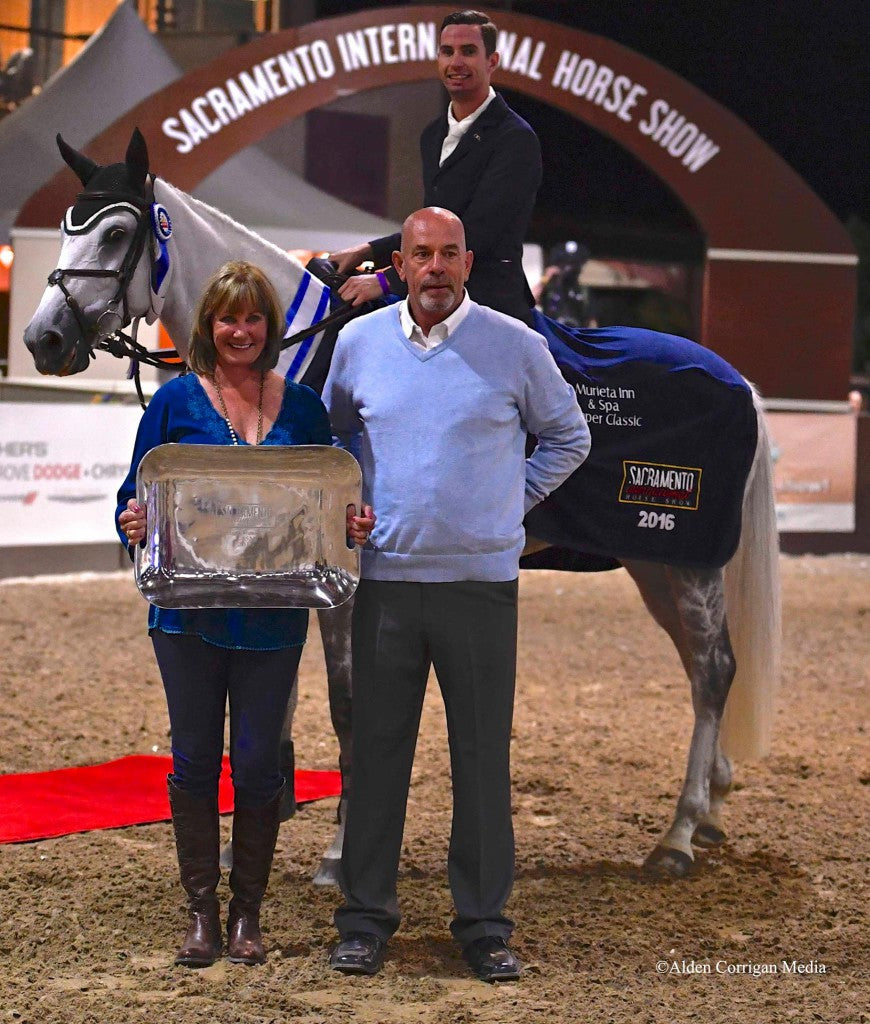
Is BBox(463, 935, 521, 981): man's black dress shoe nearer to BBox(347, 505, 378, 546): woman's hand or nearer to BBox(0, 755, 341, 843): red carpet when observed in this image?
BBox(347, 505, 378, 546): woman's hand

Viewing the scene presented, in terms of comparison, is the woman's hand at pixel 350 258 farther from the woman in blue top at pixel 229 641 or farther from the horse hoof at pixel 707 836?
the horse hoof at pixel 707 836

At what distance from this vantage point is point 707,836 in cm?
478

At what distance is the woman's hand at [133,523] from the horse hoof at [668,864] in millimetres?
2171

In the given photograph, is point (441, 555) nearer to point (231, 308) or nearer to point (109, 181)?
point (231, 308)

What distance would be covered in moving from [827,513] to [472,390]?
34.5ft

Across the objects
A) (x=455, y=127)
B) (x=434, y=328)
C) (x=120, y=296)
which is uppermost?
(x=455, y=127)

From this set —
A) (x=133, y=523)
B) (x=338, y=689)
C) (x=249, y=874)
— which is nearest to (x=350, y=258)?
(x=338, y=689)

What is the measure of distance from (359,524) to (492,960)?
1161 mm

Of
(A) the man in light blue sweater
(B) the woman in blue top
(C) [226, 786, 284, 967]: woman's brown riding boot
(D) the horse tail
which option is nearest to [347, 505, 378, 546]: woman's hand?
(B) the woman in blue top

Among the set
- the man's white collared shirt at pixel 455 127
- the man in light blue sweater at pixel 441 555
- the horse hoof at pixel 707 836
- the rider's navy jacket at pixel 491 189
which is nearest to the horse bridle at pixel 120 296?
the rider's navy jacket at pixel 491 189

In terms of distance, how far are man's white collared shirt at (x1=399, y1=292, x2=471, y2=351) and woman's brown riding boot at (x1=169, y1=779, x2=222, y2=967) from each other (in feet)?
4.09

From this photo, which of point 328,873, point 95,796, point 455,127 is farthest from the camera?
point 95,796

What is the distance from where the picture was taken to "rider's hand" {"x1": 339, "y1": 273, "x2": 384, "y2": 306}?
407 centimetres

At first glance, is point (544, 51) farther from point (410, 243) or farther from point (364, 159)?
point (410, 243)
